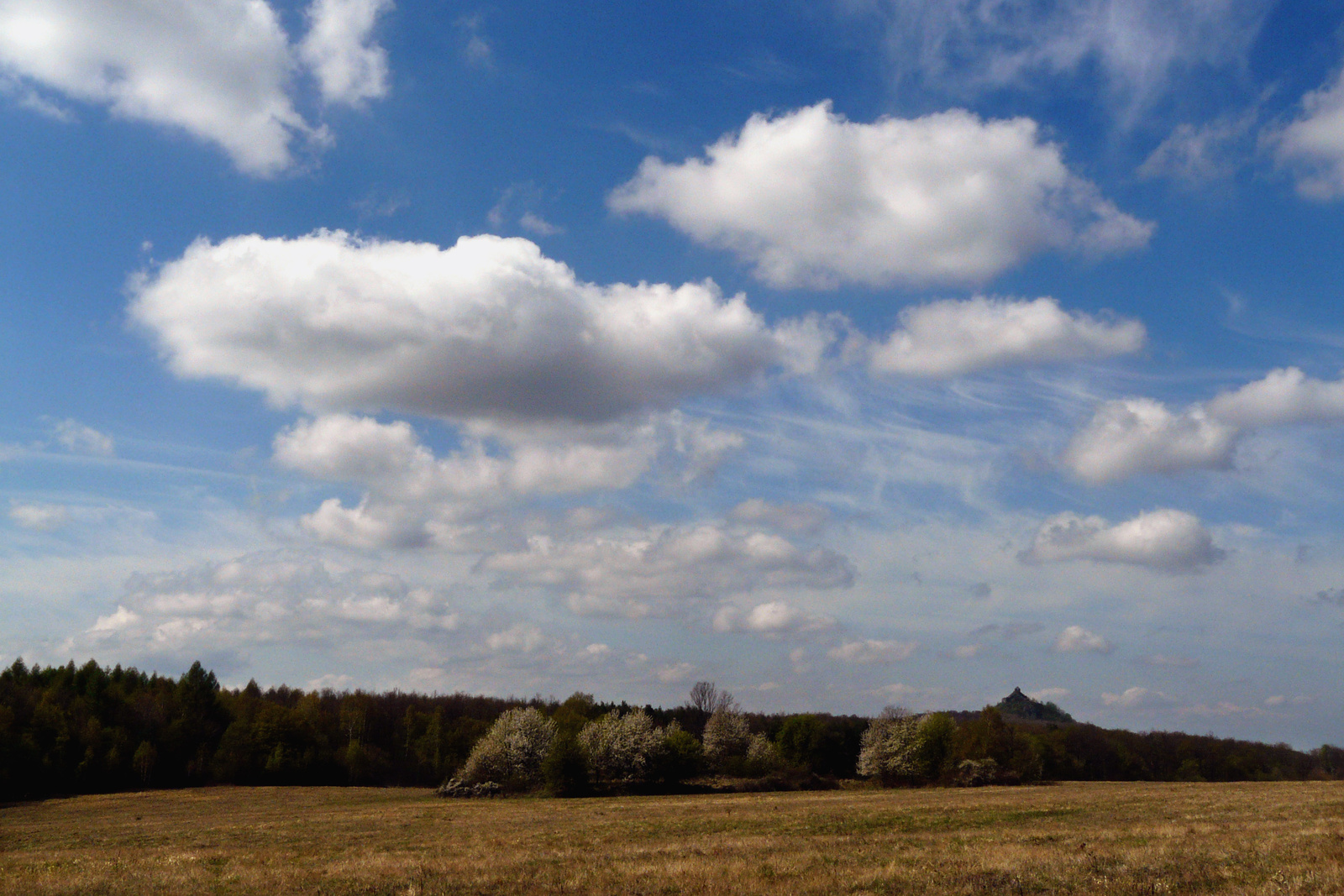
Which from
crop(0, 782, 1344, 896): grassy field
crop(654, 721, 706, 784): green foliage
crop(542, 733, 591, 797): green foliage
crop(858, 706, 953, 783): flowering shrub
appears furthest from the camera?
crop(858, 706, 953, 783): flowering shrub

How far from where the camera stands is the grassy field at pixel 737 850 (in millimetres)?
19125

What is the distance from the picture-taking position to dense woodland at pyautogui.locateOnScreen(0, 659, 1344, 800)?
85562mm

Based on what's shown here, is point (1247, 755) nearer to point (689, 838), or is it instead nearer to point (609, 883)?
point (689, 838)

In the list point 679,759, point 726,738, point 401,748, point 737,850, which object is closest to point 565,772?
point 679,759

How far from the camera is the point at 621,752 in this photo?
82625mm

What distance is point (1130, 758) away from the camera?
136m

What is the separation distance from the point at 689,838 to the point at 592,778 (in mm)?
52138

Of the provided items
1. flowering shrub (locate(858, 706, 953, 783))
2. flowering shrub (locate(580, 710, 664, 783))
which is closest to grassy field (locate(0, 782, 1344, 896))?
flowering shrub (locate(580, 710, 664, 783))

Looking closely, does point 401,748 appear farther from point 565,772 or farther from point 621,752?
point 565,772

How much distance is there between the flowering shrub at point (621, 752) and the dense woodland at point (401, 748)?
44 cm

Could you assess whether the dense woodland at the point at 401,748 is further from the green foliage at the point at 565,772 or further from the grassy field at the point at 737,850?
the grassy field at the point at 737,850

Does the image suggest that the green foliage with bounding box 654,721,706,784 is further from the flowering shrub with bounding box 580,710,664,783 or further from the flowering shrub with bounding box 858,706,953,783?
the flowering shrub with bounding box 858,706,953,783

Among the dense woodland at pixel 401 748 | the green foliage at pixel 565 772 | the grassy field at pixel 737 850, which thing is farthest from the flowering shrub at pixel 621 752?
the grassy field at pixel 737 850

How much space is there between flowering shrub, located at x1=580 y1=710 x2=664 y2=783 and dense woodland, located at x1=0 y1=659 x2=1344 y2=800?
444mm
